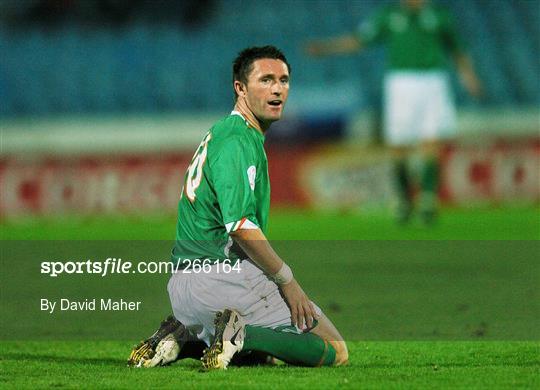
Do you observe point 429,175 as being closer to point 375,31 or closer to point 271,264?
point 375,31

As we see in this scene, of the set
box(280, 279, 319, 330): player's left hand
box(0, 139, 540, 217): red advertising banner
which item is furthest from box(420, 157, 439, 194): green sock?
box(280, 279, 319, 330): player's left hand

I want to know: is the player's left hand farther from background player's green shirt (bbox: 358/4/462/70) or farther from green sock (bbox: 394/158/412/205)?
background player's green shirt (bbox: 358/4/462/70)

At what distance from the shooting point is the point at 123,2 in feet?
70.6

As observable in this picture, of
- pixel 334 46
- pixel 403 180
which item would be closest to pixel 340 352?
pixel 403 180

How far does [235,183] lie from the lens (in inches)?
188

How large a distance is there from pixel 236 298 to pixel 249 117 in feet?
2.47

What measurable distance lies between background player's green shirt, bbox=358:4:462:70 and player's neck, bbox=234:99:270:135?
788cm

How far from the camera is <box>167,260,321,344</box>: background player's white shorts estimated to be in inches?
196

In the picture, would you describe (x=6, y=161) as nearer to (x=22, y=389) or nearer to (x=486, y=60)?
(x=486, y=60)

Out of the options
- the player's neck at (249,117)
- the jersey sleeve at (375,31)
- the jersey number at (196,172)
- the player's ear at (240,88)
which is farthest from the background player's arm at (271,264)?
the jersey sleeve at (375,31)

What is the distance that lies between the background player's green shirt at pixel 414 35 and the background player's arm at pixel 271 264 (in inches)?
324

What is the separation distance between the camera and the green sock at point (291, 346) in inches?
193

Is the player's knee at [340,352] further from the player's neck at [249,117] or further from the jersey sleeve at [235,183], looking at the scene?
the player's neck at [249,117]

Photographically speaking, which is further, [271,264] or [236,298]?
[236,298]
